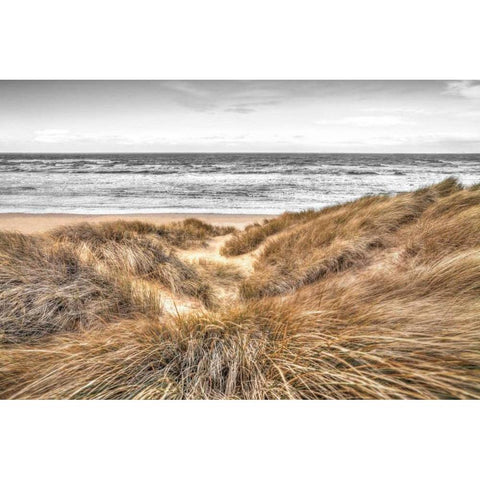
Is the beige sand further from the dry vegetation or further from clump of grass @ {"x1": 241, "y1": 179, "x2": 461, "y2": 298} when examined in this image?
the dry vegetation

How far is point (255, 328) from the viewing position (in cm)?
180

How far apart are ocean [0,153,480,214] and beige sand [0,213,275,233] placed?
0.53m

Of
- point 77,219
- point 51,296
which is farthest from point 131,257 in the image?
point 77,219

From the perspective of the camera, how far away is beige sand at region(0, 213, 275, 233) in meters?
6.87

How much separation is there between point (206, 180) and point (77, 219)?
6525 mm

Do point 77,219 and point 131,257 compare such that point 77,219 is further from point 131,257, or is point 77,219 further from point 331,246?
point 331,246

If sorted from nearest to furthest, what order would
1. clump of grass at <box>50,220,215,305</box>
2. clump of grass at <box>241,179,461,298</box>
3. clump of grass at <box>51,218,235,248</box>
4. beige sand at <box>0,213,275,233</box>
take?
1. clump of grass at <box>50,220,215,305</box>
2. clump of grass at <box>241,179,461,298</box>
3. clump of grass at <box>51,218,235,248</box>
4. beige sand at <box>0,213,275,233</box>

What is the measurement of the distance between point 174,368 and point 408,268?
2215 mm

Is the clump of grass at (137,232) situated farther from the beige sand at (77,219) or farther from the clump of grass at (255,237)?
the beige sand at (77,219)

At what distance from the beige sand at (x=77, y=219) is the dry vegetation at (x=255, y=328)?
13.8ft

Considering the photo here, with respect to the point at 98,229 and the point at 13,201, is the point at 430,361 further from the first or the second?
the point at 13,201
